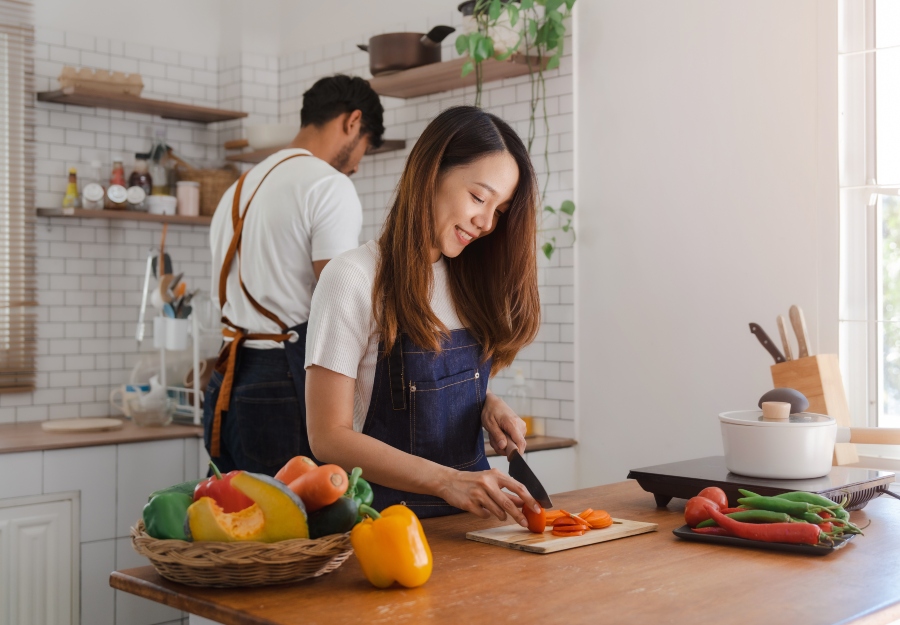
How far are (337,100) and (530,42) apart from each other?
2.79ft

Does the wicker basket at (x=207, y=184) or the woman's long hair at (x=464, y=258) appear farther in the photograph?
the wicker basket at (x=207, y=184)

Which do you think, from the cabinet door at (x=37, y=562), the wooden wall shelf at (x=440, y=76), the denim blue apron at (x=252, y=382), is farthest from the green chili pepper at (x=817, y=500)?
the cabinet door at (x=37, y=562)

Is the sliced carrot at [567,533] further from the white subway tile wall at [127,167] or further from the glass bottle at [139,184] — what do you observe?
the glass bottle at [139,184]

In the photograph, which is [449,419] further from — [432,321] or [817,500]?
[817,500]

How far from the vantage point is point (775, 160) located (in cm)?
310

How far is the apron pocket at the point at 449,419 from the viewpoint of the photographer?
2055 mm

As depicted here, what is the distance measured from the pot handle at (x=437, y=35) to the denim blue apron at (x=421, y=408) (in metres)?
1.97

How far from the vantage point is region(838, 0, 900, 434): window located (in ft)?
9.63

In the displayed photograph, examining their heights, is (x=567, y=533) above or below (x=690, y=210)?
below

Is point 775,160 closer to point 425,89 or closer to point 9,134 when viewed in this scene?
point 425,89

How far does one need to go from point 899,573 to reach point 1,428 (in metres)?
3.59

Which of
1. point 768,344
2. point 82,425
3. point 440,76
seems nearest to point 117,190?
point 82,425

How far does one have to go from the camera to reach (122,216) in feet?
14.1

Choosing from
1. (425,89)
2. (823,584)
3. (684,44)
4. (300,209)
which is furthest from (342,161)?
(823,584)
